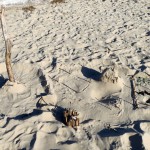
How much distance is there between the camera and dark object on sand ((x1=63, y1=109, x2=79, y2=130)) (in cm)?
515

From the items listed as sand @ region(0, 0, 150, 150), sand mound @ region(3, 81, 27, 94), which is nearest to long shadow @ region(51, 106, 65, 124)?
sand @ region(0, 0, 150, 150)

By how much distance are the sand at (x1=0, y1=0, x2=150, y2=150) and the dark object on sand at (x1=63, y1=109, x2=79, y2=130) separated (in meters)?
0.09

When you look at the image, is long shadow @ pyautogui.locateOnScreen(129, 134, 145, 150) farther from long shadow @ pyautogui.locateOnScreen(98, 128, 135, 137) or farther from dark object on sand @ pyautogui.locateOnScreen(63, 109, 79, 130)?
dark object on sand @ pyautogui.locateOnScreen(63, 109, 79, 130)

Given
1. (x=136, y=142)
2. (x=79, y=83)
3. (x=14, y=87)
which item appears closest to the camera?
(x=136, y=142)

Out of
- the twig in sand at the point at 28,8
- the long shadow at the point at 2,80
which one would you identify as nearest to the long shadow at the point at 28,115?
the long shadow at the point at 2,80

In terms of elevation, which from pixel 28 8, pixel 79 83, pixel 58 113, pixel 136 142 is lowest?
pixel 136 142

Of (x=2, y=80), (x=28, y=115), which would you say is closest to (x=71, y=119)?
(x=28, y=115)

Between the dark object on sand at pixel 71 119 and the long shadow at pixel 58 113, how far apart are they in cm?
14

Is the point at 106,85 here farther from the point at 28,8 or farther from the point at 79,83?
the point at 28,8

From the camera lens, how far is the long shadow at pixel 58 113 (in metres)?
5.42

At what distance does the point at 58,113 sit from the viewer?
5566 mm

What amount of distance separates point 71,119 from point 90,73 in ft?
6.07

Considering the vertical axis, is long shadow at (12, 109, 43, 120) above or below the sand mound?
below

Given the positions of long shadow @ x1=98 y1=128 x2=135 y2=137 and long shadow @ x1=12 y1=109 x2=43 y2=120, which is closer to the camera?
long shadow @ x1=98 y1=128 x2=135 y2=137
